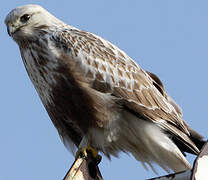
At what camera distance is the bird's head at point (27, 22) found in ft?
20.5

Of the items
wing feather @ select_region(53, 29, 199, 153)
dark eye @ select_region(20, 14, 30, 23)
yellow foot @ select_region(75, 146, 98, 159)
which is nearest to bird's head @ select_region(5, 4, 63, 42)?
dark eye @ select_region(20, 14, 30, 23)

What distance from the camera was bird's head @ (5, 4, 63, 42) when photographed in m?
6.26

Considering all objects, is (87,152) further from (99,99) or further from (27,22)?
(27,22)

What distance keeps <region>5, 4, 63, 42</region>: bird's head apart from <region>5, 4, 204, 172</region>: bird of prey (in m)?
0.01

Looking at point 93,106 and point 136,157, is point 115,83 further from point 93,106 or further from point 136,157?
point 136,157

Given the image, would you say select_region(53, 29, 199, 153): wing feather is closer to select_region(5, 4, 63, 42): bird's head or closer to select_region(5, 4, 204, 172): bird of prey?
select_region(5, 4, 204, 172): bird of prey

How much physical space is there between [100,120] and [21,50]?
1503 mm

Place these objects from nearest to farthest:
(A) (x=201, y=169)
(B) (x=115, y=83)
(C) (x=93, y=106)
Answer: (A) (x=201, y=169), (C) (x=93, y=106), (B) (x=115, y=83)

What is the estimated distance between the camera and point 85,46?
6023 mm

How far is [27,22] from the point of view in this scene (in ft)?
20.9

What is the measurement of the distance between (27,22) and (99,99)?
5.16ft

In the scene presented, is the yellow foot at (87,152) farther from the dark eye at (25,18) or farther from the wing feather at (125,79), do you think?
the dark eye at (25,18)

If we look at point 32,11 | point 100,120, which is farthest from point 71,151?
point 32,11

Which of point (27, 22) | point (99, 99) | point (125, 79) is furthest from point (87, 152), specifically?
point (27, 22)
